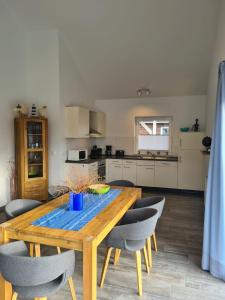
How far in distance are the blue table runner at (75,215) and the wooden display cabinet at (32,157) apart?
7.73ft

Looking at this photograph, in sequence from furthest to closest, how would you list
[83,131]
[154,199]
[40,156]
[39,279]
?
[83,131] < [40,156] < [154,199] < [39,279]

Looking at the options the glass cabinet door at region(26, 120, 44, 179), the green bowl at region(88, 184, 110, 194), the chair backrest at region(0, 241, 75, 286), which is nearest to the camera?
the chair backrest at region(0, 241, 75, 286)

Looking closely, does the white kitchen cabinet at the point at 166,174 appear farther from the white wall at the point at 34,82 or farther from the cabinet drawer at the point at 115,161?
the white wall at the point at 34,82

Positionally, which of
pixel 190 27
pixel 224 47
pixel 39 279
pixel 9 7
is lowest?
pixel 39 279

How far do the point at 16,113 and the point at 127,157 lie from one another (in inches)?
112

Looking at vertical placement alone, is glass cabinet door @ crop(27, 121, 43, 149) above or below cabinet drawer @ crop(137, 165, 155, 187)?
above

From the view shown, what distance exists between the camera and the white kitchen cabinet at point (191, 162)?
5.32 m

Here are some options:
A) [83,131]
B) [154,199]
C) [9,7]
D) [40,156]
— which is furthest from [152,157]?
[9,7]

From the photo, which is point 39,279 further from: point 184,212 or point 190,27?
point 190,27

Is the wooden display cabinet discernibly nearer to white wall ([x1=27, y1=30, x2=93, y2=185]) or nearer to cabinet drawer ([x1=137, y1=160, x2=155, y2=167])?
white wall ([x1=27, y1=30, x2=93, y2=185])

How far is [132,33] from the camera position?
4.55 meters

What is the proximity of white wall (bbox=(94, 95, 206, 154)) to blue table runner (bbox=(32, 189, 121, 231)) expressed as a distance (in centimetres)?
399

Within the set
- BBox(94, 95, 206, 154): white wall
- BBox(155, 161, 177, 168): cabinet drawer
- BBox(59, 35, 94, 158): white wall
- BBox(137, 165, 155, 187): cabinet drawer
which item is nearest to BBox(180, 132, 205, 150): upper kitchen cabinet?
BBox(155, 161, 177, 168): cabinet drawer

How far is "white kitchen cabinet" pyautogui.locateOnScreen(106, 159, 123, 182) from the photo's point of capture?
6.04 meters
